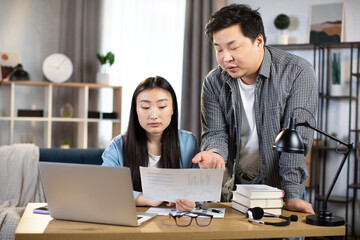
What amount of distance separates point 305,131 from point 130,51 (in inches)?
138

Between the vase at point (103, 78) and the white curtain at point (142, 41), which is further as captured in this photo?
the white curtain at point (142, 41)

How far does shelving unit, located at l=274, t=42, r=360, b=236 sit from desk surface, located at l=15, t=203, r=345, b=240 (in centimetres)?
284

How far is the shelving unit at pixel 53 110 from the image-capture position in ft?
15.9

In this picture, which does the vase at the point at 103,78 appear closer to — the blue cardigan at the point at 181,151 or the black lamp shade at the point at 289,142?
the blue cardigan at the point at 181,151

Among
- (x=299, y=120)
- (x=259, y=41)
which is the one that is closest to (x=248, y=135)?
(x=299, y=120)

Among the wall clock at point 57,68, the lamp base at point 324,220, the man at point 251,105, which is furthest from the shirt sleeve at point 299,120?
the wall clock at point 57,68

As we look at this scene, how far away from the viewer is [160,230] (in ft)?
4.90

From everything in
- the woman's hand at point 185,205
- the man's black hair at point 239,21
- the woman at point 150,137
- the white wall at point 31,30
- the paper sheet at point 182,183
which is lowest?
the woman's hand at point 185,205

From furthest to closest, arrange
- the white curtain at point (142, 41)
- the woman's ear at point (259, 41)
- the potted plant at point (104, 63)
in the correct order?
1. the white curtain at point (142, 41)
2. the potted plant at point (104, 63)
3. the woman's ear at point (259, 41)

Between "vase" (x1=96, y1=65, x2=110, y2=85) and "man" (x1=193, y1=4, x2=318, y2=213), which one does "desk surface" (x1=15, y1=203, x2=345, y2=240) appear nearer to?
"man" (x1=193, y1=4, x2=318, y2=213)

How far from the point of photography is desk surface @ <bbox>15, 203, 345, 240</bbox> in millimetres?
1443

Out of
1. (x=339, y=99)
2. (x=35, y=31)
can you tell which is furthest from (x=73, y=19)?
(x=339, y=99)

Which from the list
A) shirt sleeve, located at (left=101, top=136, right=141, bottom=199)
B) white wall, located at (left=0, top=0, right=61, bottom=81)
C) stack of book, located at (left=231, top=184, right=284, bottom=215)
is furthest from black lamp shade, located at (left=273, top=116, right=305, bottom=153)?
white wall, located at (left=0, top=0, right=61, bottom=81)

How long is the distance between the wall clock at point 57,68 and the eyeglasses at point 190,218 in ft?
11.3
